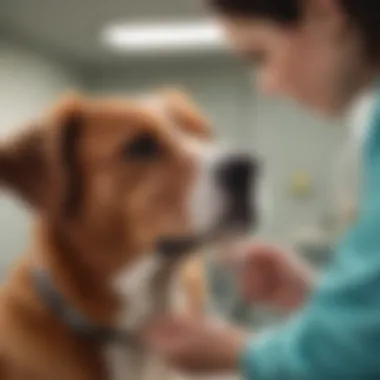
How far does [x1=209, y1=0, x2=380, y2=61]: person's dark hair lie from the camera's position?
0.57m

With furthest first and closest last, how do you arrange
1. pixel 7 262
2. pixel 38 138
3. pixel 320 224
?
1. pixel 320 224
2. pixel 7 262
3. pixel 38 138

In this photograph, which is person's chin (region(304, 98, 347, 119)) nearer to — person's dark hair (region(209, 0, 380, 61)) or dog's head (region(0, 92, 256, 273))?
person's dark hair (region(209, 0, 380, 61))

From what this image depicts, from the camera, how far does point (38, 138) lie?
30.8 inches

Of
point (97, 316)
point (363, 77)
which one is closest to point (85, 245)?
point (97, 316)

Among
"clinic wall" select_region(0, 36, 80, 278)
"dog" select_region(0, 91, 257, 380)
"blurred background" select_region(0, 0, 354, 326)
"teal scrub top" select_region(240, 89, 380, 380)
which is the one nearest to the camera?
"teal scrub top" select_region(240, 89, 380, 380)

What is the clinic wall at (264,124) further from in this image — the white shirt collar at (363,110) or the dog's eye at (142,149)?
the white shirt collar at (363,110)

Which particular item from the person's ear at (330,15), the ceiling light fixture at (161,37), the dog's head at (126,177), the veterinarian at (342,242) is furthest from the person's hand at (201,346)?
the ceiling light fixture at (161,37)

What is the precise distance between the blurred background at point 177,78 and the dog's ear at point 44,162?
0.19m

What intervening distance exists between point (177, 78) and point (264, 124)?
0.12 m

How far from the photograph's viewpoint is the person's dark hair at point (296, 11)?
57 centimetres

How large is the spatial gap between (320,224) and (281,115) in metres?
0.13

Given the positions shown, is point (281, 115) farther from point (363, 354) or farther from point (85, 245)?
point (363, 354)

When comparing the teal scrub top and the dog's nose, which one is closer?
the teal scrub top

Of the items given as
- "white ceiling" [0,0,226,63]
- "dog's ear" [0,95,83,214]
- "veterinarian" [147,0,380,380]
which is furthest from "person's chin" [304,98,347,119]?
"white ceiling" [0,0,226,63]
